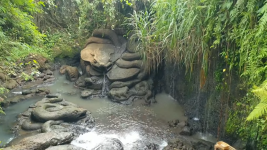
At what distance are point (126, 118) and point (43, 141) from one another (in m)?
2.36

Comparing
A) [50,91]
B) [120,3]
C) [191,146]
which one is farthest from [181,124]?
[120,3]

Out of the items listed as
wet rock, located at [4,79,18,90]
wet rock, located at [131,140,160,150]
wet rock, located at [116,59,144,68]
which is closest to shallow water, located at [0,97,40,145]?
wet rock, located at [4,79,18,90]

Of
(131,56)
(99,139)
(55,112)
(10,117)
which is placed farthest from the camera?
(131,56)

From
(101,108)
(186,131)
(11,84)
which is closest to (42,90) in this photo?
(11,84)

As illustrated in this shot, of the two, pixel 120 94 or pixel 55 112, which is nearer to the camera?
pixel 55 112

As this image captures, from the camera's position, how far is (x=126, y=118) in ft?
19.4

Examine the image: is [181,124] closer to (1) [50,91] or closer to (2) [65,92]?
(2) [65,92]

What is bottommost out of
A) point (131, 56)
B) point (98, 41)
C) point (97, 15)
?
point (131, 56)

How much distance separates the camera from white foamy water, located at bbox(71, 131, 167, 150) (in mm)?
4605

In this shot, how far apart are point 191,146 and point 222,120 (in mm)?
844

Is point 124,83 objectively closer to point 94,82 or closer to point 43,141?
point 94,82

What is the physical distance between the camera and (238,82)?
12.7 ft

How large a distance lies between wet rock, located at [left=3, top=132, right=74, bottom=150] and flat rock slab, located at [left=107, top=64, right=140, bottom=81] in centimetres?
318

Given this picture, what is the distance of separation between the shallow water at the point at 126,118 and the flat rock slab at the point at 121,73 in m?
0.92
